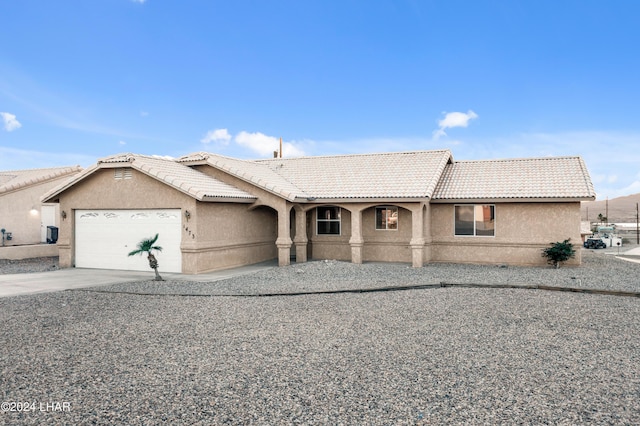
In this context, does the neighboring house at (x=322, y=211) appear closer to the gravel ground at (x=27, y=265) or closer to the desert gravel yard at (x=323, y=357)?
the gravel ground at (x=27, y=265)

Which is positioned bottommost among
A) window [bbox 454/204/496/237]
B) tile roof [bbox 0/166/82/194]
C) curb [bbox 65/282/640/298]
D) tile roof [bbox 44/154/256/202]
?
curb [bbox 65/282/640/298]

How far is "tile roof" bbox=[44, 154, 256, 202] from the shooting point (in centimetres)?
1645

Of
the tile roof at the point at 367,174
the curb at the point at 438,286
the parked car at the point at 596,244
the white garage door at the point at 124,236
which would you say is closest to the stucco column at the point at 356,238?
the tile roof at the point at 367,174

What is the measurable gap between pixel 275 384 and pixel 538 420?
3150 mm

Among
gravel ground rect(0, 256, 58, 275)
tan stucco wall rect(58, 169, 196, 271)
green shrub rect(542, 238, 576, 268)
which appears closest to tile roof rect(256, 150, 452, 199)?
green shrub rect(542, 238, 576, 268)

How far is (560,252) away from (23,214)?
27.7 m

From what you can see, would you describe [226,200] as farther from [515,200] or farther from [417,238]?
[515,200]

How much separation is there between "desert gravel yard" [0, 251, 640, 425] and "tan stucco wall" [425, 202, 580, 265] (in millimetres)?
5977

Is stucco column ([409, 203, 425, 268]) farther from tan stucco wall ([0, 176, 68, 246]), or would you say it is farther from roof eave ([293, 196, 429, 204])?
tan stucco wall ([0, 176, 68, 246])

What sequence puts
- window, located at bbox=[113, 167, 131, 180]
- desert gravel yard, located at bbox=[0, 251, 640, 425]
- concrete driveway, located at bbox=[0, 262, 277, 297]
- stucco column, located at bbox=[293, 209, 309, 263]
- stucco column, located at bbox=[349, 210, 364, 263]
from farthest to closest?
stucco column, located at bbox=[293, 209, 309, 263] → stucco column, located at bbox=[349, 210, 364, 263] → window, located at bbox=[113, 167, 131, 180] → concrete driveway, located at bbox=[0, 262, 277, 297] → desert gravel yard, located at bbox=[0, 251, 640, 425]

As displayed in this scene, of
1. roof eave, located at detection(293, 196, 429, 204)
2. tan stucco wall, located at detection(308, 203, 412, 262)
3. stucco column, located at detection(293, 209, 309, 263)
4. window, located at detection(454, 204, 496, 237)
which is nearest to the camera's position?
roof eave, located at detection(293, 196, 429, 204)

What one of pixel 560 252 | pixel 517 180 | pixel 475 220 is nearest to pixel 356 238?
pixel 475 220

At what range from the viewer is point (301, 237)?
19.9m

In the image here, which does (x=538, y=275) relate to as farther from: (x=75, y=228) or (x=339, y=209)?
(x=75, y=228)
